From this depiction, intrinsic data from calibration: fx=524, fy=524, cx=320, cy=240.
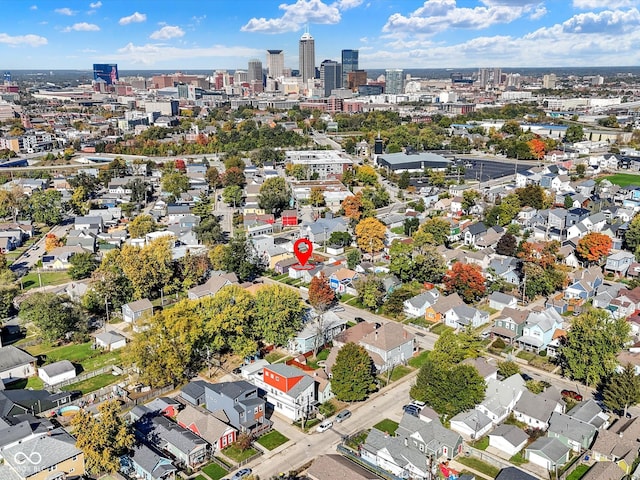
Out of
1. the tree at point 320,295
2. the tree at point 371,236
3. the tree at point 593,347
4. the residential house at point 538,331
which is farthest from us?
the tree at point 371,236

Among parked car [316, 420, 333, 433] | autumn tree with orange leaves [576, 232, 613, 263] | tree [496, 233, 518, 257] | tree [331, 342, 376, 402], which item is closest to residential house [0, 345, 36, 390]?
parked car [316, 420, 333, 433]

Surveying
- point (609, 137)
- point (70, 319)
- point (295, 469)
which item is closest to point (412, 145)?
point (609, 137)

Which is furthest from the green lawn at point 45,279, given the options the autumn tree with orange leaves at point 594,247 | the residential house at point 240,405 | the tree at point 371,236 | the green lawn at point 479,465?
the autumn tree with orange leaves at point 594,247

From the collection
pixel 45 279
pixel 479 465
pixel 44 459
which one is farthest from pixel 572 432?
pixel 45 279

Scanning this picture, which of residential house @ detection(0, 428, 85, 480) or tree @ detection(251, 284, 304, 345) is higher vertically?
tree @ detection(251, 284, 304, 345)

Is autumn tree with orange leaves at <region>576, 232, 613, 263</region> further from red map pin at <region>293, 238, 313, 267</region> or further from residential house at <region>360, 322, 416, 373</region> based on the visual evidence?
red map pin at <region>293, 238, 313, 267</region>

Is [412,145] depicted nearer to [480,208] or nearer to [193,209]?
[480,208]

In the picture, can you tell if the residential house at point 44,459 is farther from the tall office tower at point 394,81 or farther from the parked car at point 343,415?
the tall office tower at point 394,81
